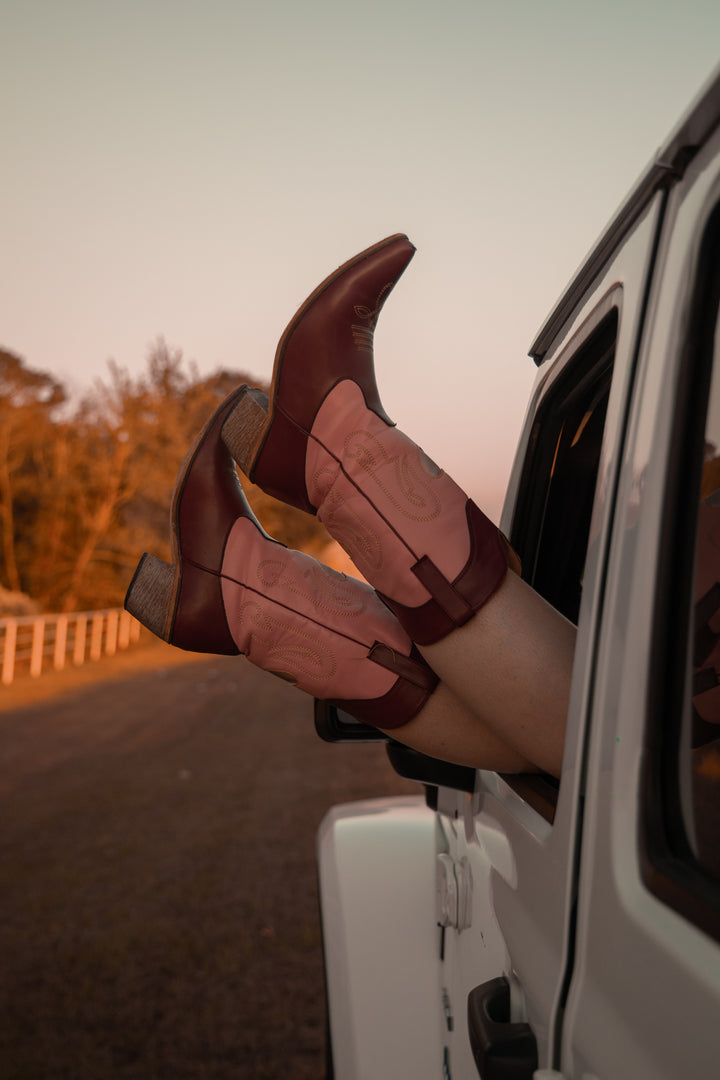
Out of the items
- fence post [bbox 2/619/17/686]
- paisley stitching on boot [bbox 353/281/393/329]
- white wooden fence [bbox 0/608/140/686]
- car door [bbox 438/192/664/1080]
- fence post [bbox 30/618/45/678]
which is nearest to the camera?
car door [bbox 438/192/664/1080]

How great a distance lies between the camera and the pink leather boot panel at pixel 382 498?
130cm

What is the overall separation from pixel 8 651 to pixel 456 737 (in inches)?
489

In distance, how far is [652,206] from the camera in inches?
34.3

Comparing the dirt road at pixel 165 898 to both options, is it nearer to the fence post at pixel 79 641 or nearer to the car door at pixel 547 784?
the car door at pixel 547 784

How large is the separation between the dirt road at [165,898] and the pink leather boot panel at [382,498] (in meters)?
2.15

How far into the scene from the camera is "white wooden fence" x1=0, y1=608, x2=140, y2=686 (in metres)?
12.9

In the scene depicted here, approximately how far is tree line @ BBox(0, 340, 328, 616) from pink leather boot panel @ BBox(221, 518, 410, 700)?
24220 millimetres

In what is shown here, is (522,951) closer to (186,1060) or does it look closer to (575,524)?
(575,524)

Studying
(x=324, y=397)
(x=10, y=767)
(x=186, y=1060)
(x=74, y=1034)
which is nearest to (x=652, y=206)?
(x=324, y=397)

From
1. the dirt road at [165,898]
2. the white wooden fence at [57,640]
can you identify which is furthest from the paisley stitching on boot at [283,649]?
the white wooden fence at [57,640]

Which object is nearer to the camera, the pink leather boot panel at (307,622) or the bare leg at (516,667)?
the bare leg at (516,667)

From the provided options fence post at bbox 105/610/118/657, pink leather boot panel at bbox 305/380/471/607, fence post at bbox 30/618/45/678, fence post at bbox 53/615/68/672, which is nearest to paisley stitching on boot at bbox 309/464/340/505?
pink leather boot panel at bbox 305/380/471/607

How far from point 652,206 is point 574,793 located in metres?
0.56

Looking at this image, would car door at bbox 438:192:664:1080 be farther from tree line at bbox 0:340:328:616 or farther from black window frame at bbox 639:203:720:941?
tree line at bbox 0:340:328:616
